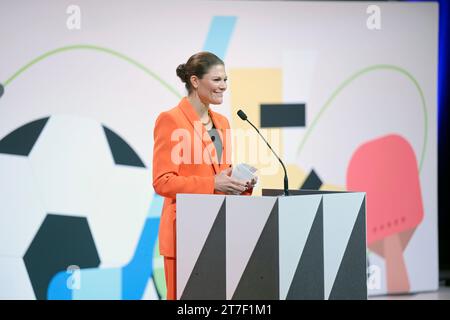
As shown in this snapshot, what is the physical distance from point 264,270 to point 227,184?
422 mm

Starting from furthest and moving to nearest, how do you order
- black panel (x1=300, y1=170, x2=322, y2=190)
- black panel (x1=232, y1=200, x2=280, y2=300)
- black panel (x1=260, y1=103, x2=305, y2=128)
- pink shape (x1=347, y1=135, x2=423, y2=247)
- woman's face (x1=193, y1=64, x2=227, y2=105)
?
1. pink shape (x1=347, y1=135, x2=423, y2=247)
2. black panel (x1=300, y1=170, x2=322, y2=190)
3. black panel (x1=260, y1=103, x2=305, y2=128)
4. woman's face (x1=193, y1=64, x2=227, y2=105)
5. black panel (x1=232, y1=200, x2=280, y2=300)

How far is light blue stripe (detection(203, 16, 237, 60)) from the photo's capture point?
17.4ft

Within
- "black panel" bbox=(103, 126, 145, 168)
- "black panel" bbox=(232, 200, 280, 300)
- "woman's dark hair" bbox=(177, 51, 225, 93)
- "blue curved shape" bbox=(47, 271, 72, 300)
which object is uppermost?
"black panel" bbox=(103, 126, 145, 168)

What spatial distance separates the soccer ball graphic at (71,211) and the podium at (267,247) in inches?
87.9

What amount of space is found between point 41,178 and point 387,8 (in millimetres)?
2692

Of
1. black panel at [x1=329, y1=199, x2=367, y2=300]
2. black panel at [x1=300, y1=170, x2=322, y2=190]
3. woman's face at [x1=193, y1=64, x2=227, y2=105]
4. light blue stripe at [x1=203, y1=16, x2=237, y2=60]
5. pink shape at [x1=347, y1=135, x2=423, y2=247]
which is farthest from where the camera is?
pink shape at [x1=347, y1=135, x2=423, y2=247]

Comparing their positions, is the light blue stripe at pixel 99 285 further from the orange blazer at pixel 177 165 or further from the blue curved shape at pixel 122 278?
the orange blazer at pixel 177 165

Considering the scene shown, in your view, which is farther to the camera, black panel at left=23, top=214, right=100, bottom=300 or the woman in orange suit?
black panel at left=23, top=214, right=100, bottom=300

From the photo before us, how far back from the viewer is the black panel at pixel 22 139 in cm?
501

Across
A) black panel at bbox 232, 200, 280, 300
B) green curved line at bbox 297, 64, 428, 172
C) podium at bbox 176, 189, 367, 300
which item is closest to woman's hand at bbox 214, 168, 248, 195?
podium at bbox 176, 189, 367, 300

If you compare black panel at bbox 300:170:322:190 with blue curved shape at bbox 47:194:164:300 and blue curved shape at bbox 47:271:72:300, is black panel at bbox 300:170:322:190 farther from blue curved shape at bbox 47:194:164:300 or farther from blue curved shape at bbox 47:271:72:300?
blue curved shape at bbox 47:271:72:300

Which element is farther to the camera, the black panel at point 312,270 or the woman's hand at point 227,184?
the woman's hand at point 227,184

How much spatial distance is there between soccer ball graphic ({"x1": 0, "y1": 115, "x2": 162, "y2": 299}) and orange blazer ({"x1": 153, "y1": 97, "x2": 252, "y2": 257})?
76.4 inches

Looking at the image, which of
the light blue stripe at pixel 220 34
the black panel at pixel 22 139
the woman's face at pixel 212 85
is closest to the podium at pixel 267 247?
the woman's face at pixel 212 85
